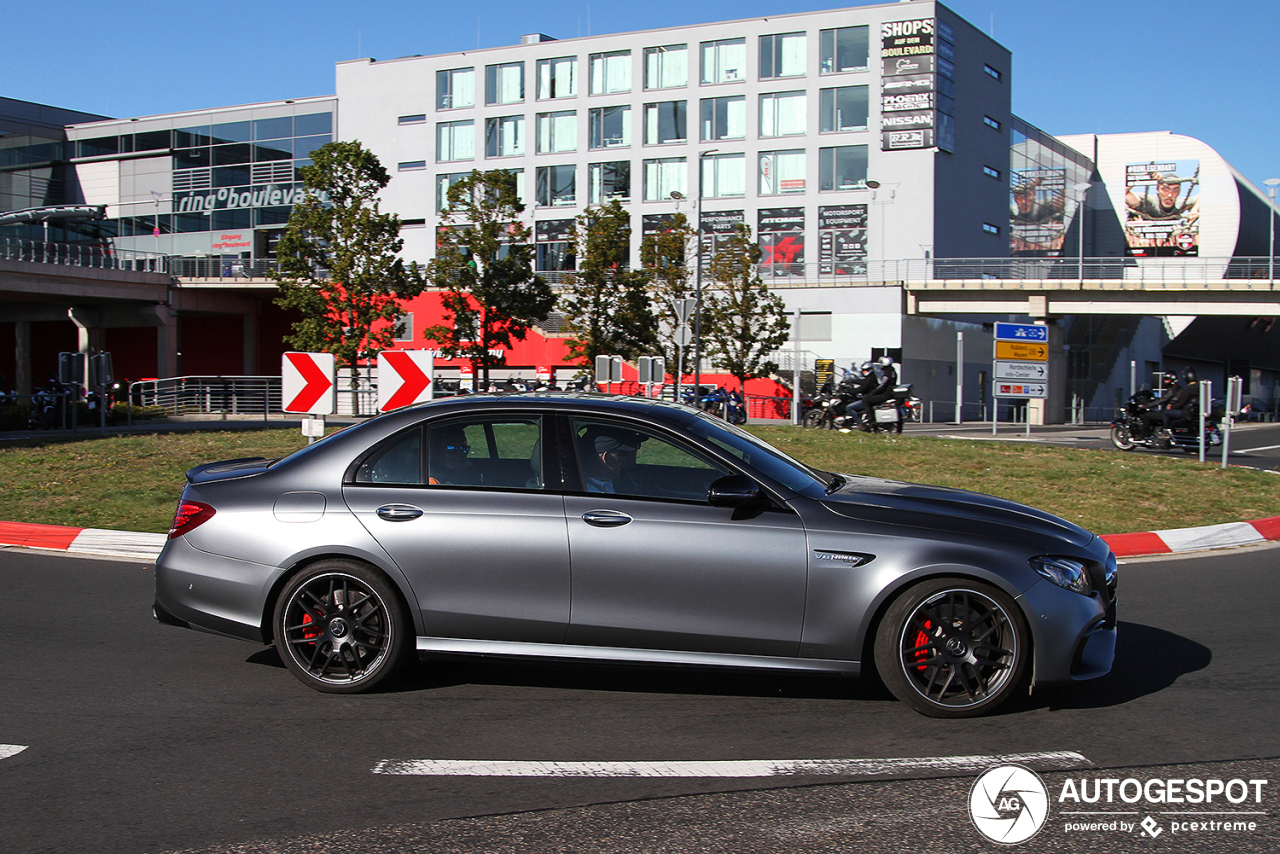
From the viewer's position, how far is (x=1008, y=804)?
3764 millimetres

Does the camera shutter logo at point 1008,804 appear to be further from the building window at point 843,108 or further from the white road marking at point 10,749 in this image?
the building window at point 843,108

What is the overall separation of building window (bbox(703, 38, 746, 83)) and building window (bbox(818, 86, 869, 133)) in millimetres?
4534

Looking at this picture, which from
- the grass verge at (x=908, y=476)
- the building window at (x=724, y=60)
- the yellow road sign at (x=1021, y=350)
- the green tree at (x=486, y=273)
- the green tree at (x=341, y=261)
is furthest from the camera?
the building window at (x=724, y=60)

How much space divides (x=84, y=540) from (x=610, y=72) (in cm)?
5086

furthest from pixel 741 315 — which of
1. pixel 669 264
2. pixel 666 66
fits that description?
pixel 666 66

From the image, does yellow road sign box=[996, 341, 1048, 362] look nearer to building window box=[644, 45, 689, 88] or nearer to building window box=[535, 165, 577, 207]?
building window box=[644, 45, 689, 88]

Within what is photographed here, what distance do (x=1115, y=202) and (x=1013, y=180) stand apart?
21.5 meters

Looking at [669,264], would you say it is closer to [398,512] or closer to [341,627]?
[398,512]

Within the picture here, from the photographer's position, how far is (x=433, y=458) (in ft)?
17.6

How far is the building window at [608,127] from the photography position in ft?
184

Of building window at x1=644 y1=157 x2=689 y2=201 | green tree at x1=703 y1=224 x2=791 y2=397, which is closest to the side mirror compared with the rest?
green tree at x1=703 y1=224 x2=791 y2=397

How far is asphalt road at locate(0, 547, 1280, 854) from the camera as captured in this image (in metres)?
3.53

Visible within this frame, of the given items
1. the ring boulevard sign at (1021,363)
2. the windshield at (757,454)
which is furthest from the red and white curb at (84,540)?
the ring boulevard sign at (1021,363)

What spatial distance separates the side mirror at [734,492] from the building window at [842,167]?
48926 mm
